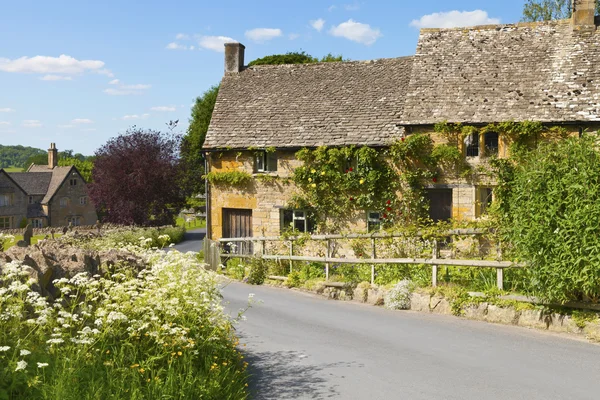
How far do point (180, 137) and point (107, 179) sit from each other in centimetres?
552

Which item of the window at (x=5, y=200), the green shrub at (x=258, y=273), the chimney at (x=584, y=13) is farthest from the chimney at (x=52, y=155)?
the chimney at (x=584, y=13)

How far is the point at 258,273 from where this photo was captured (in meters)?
18.2

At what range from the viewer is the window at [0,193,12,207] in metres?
59.7

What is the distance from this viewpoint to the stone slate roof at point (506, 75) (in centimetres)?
1986

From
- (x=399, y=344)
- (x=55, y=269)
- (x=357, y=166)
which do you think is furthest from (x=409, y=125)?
(x=55, y=269)

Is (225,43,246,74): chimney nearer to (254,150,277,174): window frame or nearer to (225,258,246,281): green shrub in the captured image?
(254,150,277,174): window frame

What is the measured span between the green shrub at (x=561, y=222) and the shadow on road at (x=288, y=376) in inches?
161

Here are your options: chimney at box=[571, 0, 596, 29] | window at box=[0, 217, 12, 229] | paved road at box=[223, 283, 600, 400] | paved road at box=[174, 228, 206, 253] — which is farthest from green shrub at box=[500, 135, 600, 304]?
window at box=[0, 217, 12, 229]

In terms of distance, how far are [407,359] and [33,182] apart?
6567cm

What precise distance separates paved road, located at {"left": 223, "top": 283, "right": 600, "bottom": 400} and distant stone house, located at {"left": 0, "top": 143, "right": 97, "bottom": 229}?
56.8 m

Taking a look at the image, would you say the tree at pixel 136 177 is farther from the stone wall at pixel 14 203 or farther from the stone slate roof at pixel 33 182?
the stone slate roof at pixel 33 182

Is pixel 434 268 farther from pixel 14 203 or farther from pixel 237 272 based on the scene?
pixel 14 203

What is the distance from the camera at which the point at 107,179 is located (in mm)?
37031

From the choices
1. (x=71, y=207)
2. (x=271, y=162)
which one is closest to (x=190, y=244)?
(x=271, y=162)
